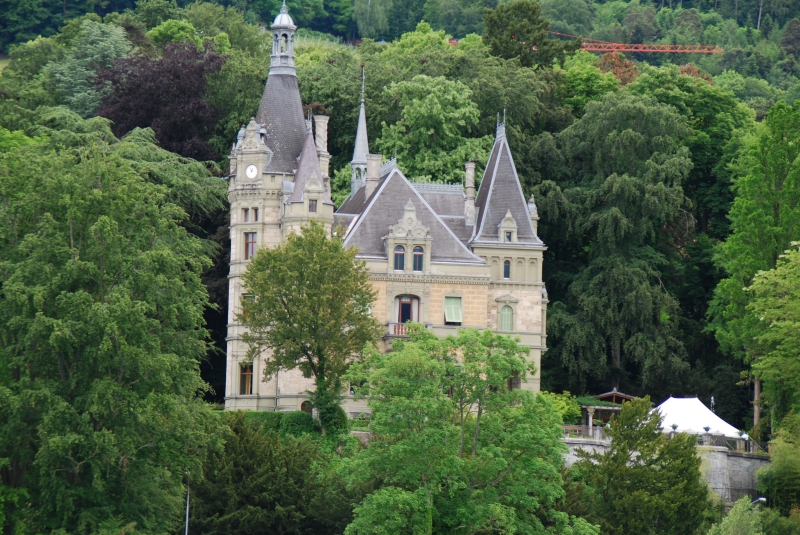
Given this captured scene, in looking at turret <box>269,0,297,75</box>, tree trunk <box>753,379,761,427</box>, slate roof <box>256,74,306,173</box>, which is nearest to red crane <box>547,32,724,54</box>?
turret <box>269,0,297,75</box>

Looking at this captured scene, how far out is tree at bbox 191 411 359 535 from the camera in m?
53.1

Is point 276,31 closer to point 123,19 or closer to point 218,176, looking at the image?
point 218,176

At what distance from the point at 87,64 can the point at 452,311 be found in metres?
26.6

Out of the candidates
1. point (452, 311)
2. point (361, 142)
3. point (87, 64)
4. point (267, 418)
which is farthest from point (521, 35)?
point (267, 418)

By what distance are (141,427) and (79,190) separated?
7.25 meters

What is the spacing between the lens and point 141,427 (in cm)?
4969

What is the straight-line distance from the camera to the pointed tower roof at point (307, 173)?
6975 cm

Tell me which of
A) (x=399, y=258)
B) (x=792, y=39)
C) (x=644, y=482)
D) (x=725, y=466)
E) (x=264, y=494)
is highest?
(x=792, y=39)

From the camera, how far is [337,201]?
7738 centimetres

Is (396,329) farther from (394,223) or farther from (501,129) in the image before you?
(501,129)

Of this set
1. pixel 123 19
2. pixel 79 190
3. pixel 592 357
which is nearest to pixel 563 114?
pixel 592 357

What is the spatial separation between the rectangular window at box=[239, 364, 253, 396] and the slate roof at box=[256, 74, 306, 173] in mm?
8139

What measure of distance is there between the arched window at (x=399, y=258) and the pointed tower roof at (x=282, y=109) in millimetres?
5911

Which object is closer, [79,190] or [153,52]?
[79,190]
